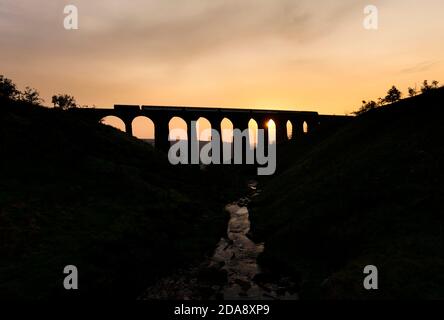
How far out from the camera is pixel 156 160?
4853 centimetres

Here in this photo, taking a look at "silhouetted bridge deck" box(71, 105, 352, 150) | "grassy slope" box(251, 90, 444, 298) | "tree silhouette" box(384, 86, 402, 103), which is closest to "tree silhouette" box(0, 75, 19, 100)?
"silhouetted bridge deck" box(71, 105, 352, 150)

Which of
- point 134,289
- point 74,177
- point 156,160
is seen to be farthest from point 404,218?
point 156,160

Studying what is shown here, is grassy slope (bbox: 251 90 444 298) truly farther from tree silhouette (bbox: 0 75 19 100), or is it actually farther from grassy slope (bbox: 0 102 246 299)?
tree silhouette (bbox: 0 75 19 100)

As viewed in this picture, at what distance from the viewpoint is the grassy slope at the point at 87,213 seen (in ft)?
54.9

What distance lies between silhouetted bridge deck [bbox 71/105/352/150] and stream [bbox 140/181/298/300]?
5047cm

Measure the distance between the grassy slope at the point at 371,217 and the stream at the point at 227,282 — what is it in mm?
1098

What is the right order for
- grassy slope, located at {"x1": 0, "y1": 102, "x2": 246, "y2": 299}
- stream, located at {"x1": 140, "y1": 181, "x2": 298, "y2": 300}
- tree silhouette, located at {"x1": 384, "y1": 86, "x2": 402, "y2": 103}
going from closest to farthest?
stream, located at {"x1": 140, "y1": 181, "x2": 298, "y2": 300}
grassy slope, located at {"x1": 0, "y1": 102, "x2": 246, "y2": 299}
tree silhouette, located at {"x1": 384, "y1": 86, "x2": 402, "y2": 103}

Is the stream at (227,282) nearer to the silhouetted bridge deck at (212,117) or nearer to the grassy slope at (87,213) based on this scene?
the grassy slope at (87,213)

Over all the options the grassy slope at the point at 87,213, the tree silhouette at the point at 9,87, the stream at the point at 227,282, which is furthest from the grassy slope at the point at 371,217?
the tree silhouette at the point at 9,87

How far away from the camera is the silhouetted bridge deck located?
2707 inches

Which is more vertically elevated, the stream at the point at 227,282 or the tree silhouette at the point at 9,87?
the tree silhouette at the point at 9,87

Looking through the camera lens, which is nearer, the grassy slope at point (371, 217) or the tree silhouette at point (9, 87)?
the grassy slope at point (371, 217)

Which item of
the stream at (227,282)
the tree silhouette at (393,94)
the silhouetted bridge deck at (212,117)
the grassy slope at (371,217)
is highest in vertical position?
the tree silhouette at (393,94)

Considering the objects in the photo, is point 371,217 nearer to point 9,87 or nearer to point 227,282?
point 227,282
